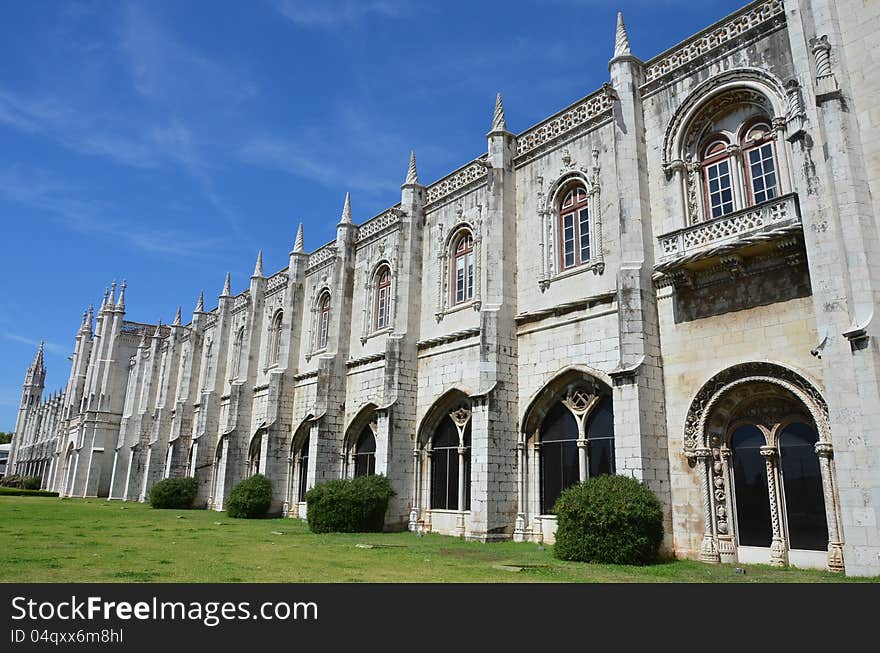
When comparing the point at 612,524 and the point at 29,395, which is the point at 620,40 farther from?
the point at 29,395

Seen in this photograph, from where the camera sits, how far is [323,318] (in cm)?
2945

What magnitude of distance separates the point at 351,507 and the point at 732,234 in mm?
13360

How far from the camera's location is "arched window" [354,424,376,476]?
947 inches

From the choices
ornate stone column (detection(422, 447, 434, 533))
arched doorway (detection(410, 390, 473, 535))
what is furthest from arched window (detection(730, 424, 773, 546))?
ornate stone column (detection(422, 447, 434, 533))

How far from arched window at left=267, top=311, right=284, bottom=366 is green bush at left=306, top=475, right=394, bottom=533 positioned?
14.0 metres

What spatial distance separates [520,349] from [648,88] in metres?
7.80

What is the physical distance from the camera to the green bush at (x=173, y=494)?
3256 centimetres

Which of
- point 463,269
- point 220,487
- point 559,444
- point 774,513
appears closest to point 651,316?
point 559,444

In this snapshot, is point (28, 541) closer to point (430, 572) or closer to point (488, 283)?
point (430, 572)

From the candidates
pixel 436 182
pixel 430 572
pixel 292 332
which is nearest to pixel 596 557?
pixel 430 572

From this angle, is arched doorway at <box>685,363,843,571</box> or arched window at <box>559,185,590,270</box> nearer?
arched doorway at <box>685,363,843,571</box>

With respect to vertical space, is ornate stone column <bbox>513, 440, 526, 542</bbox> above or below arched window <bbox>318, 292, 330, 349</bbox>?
below

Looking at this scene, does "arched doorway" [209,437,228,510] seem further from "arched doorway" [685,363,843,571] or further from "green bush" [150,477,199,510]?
"arched doorway" [685,363,843,571]

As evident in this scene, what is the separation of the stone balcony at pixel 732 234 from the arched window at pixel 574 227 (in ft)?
10.0
